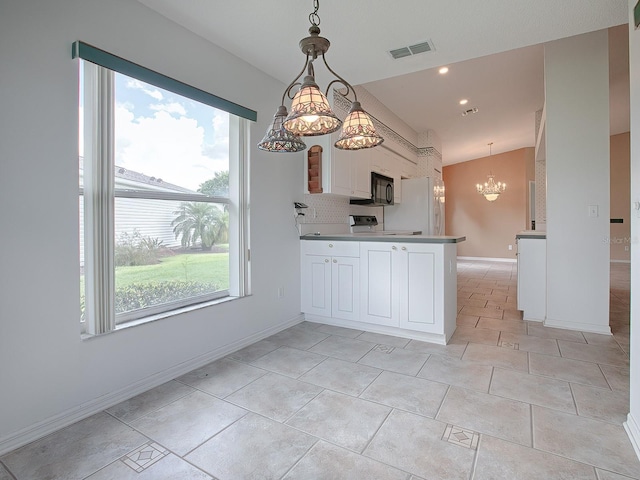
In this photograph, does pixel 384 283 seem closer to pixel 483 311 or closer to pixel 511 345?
pixel 511 345

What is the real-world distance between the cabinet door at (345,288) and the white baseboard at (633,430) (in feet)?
6.83

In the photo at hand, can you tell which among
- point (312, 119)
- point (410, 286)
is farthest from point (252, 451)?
point (410, 286)

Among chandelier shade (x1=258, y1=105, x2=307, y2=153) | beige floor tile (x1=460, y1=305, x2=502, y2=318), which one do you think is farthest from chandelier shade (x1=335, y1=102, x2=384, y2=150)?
beige floor tile (x1=460, y1=305, x2=502, y2=318)

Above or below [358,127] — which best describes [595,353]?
below

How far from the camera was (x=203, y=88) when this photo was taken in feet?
8.43

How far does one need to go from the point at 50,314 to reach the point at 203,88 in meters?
1.83

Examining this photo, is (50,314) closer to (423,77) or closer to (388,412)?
(388,412)

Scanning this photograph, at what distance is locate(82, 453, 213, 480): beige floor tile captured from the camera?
4.68ft

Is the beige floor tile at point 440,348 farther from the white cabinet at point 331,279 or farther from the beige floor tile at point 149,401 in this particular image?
the beige floor tile at point 149,401

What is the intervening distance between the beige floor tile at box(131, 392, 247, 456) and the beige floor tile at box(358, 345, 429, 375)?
3.65 ft

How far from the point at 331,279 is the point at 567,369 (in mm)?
2098

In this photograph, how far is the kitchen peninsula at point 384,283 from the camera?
2973mm

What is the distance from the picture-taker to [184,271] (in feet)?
8.45

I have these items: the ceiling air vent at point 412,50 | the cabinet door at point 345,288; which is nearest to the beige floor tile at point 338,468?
the cabinet door at point 345,288
